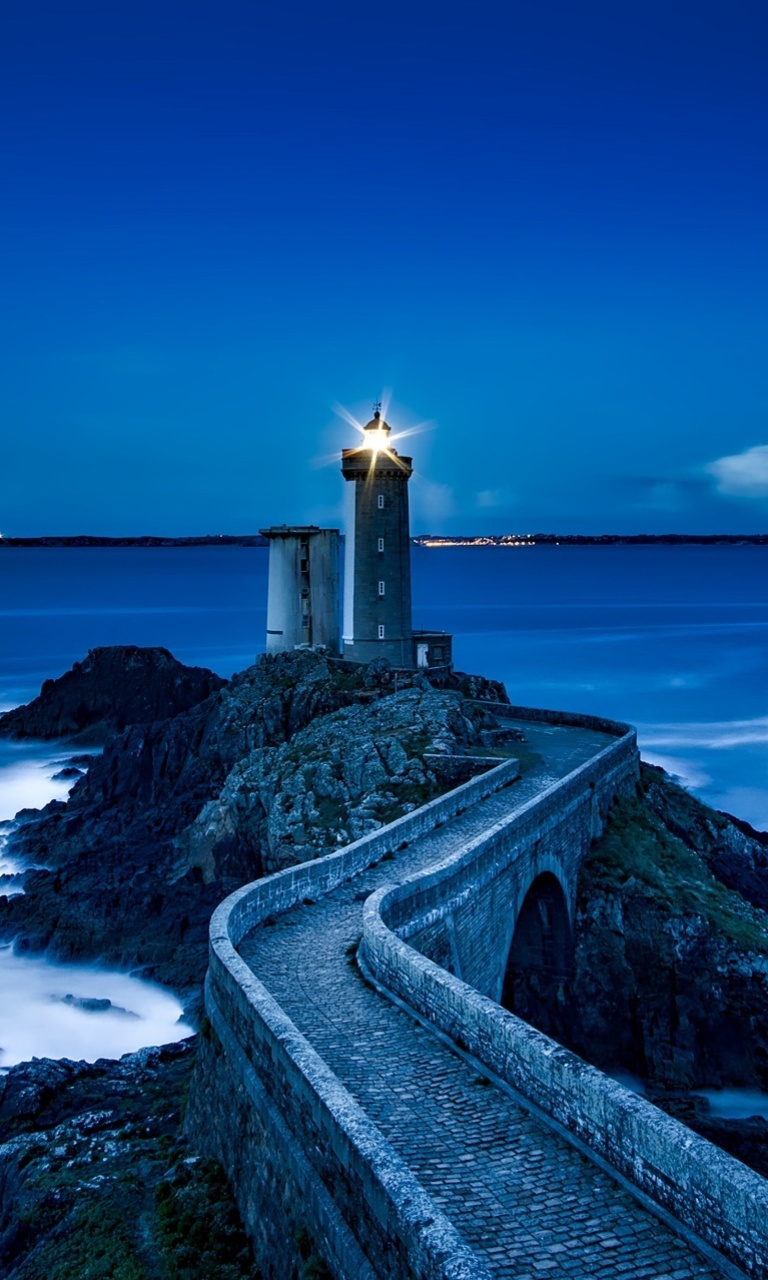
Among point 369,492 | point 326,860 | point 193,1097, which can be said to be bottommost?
point 193,1097

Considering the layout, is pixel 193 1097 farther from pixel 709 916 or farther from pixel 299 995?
pixel 709 916

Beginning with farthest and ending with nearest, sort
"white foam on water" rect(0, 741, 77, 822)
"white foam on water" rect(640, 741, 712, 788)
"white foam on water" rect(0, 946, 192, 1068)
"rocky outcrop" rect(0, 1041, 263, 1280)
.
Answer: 1. "white foam on water" rect(640, 741, 712, 788)
2. "white foam on water" rect(0, 741, 77, 822)
3. "white foam on water" rect(0, 946, 192, 1068)
4. "rocky outcrop" rect(0, 1041, 263, 1280)

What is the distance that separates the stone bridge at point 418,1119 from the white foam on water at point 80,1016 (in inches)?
289

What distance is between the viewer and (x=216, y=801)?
2783 centimetres

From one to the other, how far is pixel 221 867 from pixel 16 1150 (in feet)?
42.2

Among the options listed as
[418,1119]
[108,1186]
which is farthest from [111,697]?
[418,1119]

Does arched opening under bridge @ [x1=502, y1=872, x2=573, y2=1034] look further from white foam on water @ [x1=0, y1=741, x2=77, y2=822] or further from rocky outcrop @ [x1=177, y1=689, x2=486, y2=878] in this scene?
white foam on water @ [x1=0, y1=741, x2=77, y2=822]

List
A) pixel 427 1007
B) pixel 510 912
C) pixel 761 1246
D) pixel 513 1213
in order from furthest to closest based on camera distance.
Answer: pixel 510 912 → pixel 427 1007 → pixel 513 1213 → pixel 761 1246

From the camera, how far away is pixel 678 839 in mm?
26938

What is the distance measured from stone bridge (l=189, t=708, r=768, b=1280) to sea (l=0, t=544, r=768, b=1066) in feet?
26.6

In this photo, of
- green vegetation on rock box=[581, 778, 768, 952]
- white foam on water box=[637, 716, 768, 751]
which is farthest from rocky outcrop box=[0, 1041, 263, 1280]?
white foam on water box=[637, 716, 768, 751]

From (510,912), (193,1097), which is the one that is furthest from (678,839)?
(193,1097)

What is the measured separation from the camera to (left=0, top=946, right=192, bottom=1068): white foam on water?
20.2 meters

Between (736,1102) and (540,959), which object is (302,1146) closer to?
(540,959)
